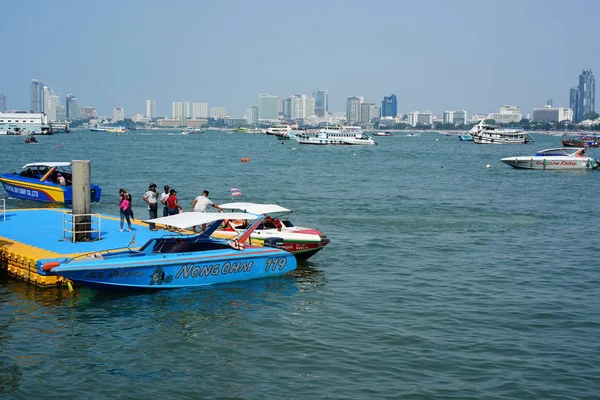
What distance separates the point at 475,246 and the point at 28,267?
16.7m

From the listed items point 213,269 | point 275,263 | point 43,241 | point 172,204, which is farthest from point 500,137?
point 213,269

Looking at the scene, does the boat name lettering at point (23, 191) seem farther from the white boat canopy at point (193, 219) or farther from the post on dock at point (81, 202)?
the white boat canopy at point (193, 219)

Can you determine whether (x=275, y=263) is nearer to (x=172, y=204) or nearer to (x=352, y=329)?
(x=352, y=329)

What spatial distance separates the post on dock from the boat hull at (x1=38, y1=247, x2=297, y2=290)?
3.25 m

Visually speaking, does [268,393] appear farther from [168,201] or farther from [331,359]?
[168,201]

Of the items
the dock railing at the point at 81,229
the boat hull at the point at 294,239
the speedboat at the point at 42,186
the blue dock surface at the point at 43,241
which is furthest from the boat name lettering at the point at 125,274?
the speedboat at the point at 42,186

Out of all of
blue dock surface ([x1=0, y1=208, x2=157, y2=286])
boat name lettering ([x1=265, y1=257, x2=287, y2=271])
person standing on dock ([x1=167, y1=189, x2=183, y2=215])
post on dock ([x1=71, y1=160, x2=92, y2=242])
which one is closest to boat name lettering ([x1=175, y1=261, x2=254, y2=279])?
boat name lettering ([x1=265, y1=257, x2=287, y2=271])

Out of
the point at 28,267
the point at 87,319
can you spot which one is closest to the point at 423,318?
the point at 87,319

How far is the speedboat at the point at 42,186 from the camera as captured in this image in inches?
1449

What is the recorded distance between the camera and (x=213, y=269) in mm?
20547

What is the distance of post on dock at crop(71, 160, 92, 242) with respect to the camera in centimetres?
2289

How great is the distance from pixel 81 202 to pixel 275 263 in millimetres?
6709

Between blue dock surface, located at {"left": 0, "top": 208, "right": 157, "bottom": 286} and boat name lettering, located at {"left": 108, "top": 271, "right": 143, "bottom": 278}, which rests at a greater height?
blue dock surface, located at {"left": 0, "top": 208, "right": 157, "bottom": 286}

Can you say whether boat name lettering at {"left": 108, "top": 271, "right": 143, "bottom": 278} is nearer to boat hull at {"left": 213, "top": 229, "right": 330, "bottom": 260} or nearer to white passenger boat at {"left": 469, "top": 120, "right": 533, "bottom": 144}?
boat hull at {"left": 213, "top": 229, "right": 330, "bottom": 260}
